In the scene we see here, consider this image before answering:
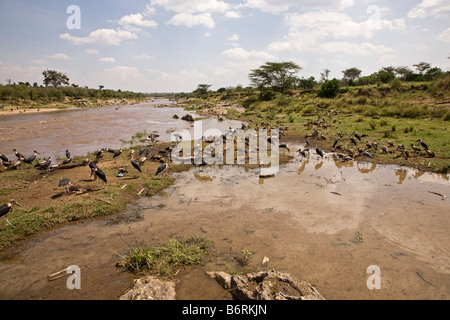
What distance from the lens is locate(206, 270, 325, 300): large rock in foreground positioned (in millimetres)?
3742

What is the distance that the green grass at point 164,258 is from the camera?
4.63m

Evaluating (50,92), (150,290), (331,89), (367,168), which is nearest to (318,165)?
(367,168)

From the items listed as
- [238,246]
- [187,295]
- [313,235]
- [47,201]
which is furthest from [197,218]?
[47,201]

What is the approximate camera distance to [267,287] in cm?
386

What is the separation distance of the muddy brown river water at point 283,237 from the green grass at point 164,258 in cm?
21

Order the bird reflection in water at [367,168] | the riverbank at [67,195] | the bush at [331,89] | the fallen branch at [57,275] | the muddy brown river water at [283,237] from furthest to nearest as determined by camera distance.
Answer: the bush at [331,89] < the bird reflection in water at [367,168] < the riverbank at [67,195] < the fallen branch at [57,275] < the muddy brown river water at [283,237]

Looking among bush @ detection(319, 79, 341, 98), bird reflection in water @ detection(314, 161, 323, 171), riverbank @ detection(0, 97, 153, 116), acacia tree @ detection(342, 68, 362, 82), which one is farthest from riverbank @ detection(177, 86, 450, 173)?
riverbank @ detection(0, 97, 153, 116)

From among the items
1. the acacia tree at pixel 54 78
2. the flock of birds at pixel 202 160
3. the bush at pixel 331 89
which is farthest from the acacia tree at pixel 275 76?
the acacia tree at pixel 54 78

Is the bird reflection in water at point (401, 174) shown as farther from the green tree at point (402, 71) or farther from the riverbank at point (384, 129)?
the green tree at point (402, 71)

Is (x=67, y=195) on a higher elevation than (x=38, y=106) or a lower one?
lower

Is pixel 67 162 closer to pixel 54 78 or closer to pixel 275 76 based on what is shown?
pixel 275 76

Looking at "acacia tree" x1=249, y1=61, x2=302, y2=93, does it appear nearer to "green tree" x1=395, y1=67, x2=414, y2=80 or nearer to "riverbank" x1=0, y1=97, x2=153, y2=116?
"green tree" x1=395, y1=67, x2=414, y2=80

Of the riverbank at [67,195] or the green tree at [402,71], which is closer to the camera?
the riverbank at [67,195]

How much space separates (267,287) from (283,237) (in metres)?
2.11
